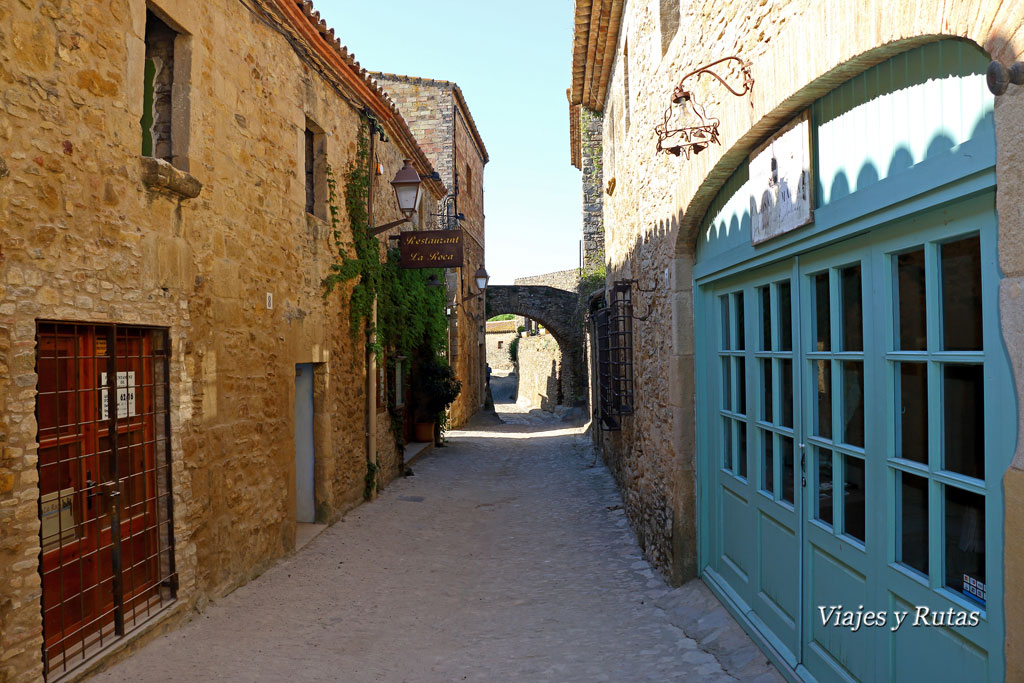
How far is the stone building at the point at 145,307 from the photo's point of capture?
310cm

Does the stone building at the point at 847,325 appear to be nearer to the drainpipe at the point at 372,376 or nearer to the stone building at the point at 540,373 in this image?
the drainpipe at the point at 372,376

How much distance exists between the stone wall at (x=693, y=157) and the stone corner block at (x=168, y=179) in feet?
10.1

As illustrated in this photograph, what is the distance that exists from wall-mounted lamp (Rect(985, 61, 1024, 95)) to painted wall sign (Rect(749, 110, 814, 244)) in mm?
1177

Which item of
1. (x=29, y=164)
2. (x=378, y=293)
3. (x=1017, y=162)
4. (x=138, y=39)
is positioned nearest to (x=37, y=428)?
(x=29, y=164)

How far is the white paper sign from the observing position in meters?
3.74

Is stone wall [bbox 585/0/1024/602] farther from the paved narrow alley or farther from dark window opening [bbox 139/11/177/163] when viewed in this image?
dark window opening [bbox 139/11/177/163]

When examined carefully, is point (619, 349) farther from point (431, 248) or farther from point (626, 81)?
point (431, 248)

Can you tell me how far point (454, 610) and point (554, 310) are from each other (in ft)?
56.8

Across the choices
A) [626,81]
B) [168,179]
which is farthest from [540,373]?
[168,179]

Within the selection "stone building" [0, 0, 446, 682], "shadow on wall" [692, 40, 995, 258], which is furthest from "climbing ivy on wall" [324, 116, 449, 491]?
"shadow on wall" [692, 40, 995, 258]

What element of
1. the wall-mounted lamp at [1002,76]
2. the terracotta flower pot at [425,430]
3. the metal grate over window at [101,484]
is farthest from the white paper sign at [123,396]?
the terracotta flower pot at [425,430]

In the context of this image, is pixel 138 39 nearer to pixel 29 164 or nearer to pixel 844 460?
pixel 29 164

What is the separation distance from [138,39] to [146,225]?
107 cm

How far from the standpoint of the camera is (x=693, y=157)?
4.23 meters
